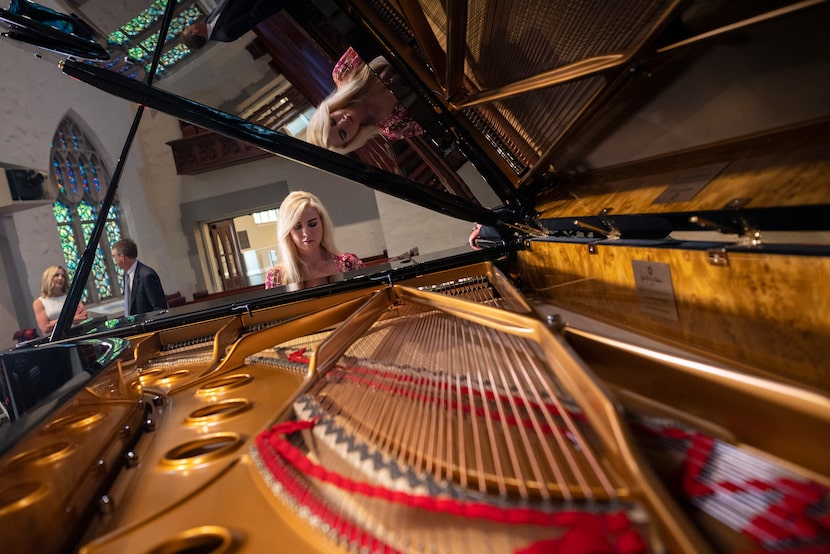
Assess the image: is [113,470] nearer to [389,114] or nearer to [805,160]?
[805,160]

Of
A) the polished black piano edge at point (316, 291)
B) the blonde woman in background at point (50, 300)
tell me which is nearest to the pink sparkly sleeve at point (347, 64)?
the polished black piano edge at point (316, 291)

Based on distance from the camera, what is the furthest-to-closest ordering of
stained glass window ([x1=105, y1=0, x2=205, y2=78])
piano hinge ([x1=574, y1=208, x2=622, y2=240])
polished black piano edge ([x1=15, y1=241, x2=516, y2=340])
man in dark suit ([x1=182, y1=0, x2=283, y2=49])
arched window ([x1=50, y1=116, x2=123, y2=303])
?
1. stained glass window ([x1=105, y1=0, x2=205, y2=78])
2. arched window ([x1=50, y1=116, x2=123, y2=303])
3. man in dark suit ([x1=182, y1=0, x2=283, y2=49])
4. polished black piano edge ([x1=15, y1=241, x2=516, y2=340])
5. piano hinge ([x1=574, y1=208, x2=622, y2=240])

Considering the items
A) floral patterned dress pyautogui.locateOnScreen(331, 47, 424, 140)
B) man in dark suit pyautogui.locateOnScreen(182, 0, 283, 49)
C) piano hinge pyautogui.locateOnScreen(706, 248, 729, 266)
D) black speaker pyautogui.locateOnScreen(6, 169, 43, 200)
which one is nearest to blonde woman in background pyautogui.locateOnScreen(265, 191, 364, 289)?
floral patterned dress pyautogui.locateOnScreen(331, 47, 424, 140)

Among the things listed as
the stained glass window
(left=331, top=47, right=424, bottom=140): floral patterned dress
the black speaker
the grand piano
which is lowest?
the grand piano

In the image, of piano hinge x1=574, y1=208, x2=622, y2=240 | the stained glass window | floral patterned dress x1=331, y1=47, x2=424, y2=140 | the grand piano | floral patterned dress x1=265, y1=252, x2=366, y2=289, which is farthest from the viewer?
the stained glass window

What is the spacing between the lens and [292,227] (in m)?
3.34

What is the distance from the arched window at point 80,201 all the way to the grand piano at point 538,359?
6.77 m

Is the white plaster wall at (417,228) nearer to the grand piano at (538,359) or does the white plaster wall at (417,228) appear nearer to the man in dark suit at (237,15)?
the man in dark suit at (237,15)

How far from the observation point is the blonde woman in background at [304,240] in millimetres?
3334

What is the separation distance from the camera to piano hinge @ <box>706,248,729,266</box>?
0.96 m

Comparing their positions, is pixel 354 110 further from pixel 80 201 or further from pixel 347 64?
pixel 80 201

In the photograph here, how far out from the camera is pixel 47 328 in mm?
5223

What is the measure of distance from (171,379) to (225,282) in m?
9.89

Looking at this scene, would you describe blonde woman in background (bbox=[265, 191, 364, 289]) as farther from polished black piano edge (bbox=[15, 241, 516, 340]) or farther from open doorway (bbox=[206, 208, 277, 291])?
open doorway (bbox=[206, 208, 277, 291])
